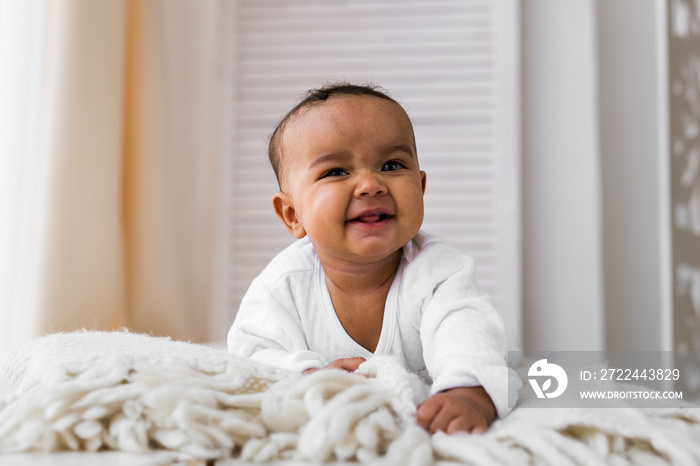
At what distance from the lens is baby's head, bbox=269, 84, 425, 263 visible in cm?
97

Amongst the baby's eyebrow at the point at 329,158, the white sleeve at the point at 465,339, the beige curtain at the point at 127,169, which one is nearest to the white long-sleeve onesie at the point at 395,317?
the white sleeve at the point at 465,339

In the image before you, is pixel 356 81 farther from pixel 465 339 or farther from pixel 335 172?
Answer: pixel 465 339

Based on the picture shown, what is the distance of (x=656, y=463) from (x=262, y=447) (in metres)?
0.36

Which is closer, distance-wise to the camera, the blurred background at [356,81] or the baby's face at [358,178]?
the baby's face at [358,178]

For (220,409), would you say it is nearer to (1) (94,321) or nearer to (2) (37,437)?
(2) (37,437)

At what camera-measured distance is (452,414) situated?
65 centimetres

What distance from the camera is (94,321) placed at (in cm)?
146

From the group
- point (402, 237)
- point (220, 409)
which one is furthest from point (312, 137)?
point (220, 409)

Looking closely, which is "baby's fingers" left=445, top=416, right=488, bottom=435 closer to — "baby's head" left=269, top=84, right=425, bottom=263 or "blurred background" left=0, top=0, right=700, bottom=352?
"baby's head" left=269, top=84, right=425, bottom=263

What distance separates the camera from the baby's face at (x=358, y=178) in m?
0.97

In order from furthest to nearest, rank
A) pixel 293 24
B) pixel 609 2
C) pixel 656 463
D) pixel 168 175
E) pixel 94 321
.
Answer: pixel 293 24 < pixel 609 2 < pixel 168 175 < pixel 94 321 < pixel 656 463

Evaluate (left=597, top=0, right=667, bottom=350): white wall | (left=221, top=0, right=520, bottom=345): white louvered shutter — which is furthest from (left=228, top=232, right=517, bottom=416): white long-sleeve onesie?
(left=597, top=0, right=667, bottom=350): white wall

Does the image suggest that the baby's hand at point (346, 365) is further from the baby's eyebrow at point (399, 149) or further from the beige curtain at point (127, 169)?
the beige curtain at point (127, 169)

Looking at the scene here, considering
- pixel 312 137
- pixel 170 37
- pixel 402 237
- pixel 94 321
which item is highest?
pixel 170 37
